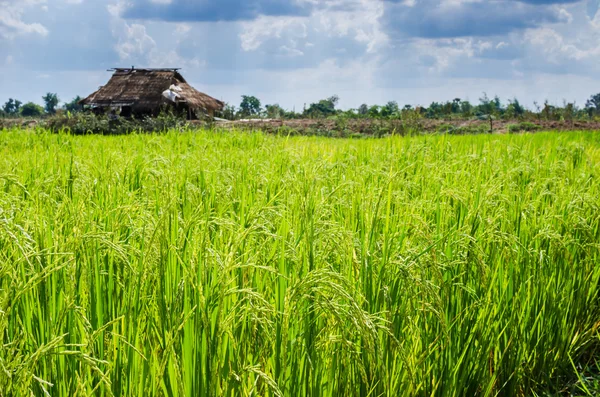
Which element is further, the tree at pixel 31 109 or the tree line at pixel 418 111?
the tree at pixel 31 109

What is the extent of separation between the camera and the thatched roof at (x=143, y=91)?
32875 mm

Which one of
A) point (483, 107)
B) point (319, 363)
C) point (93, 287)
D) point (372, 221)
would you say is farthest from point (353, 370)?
point (483, 107)

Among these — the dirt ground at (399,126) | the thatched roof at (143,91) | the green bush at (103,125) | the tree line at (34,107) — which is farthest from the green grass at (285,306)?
the tree line at (34,107)

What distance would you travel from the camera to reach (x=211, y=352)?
148 centimetres

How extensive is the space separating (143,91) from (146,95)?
1.64 feet

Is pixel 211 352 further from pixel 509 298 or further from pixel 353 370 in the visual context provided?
pixel 509 298

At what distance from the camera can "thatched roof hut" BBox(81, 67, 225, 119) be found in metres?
32.8

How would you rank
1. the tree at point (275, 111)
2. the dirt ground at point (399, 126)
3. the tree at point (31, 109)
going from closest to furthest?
the dirt ground at point (399, 126), the tree at point (275, 111), the tree at point (31, 109)

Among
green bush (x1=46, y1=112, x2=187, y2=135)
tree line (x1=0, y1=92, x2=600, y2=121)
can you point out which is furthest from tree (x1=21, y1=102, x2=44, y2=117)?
green bush (x1=46, y1=112, x2=187, y2=135)

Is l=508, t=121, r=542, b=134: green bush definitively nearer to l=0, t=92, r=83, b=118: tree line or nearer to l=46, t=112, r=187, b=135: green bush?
l=46, t=112, r=187, b=135: green bush

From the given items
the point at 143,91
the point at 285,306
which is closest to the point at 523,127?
the point at 285,306

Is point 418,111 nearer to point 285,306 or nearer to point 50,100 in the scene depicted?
point 285,306

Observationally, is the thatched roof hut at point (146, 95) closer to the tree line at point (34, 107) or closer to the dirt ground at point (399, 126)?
the dirt ground at point (399, 126)

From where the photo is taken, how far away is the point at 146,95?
33.1 meters
